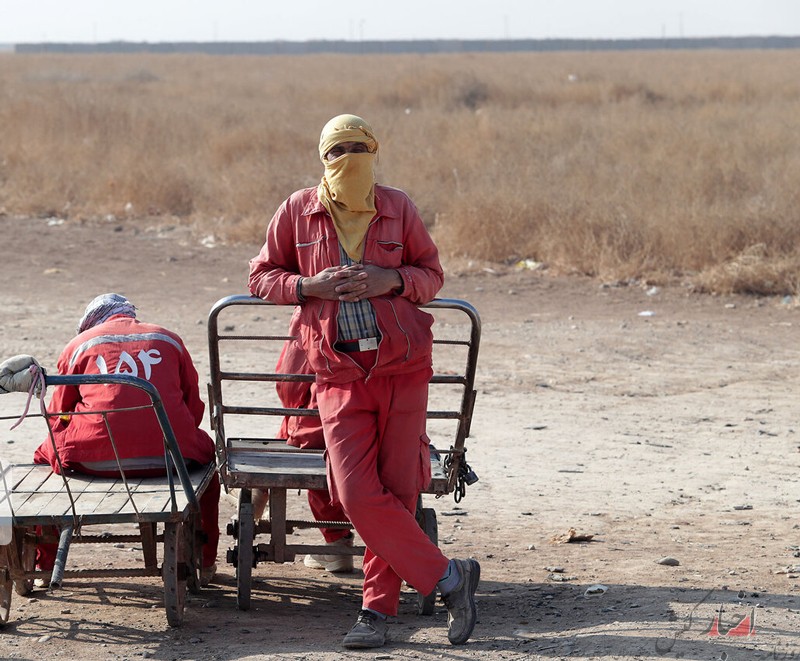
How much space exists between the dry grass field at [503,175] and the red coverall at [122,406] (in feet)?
25.2

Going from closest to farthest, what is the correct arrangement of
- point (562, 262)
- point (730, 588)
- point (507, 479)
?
point (730, 588), point (507, 479), point (562, 262)

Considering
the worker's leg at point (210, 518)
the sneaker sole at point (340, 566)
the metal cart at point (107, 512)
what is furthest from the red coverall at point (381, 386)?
the sneaker sole at point (340, 566)

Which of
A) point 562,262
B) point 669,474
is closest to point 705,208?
point 562,262

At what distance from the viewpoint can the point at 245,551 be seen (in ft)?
14.1

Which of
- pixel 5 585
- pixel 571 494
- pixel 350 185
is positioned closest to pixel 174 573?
pixel 5 585

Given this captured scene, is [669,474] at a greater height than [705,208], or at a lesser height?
lesser

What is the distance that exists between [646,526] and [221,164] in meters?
12.7

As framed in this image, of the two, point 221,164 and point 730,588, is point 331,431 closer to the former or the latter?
point 730,588

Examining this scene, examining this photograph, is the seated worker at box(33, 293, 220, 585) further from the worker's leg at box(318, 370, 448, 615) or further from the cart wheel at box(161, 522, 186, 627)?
the worker's leg at box(318, 370, 448, 615)

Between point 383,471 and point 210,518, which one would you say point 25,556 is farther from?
point 383,471

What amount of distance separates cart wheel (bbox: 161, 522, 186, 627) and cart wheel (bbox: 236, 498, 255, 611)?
0.75ft

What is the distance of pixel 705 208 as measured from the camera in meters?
12.3

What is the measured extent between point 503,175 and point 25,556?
10467 mm

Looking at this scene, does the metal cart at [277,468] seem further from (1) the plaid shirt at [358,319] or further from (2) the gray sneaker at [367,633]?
(2) the gray sneaker at [367,633]
